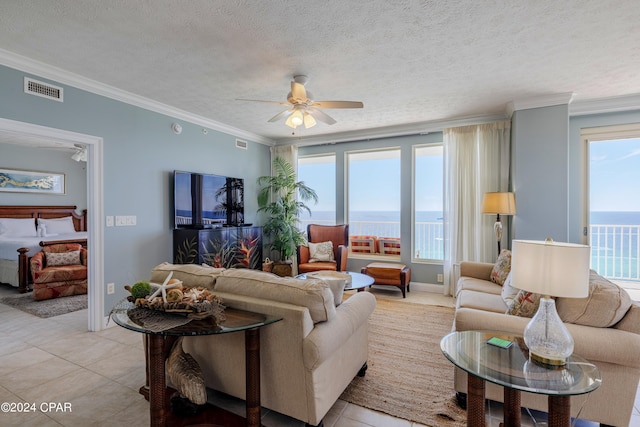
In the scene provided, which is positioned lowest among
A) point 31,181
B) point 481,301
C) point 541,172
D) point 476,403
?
point 476,403

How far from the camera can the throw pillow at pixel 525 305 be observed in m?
1.94

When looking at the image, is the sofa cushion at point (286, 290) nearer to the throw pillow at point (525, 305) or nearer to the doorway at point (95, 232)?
the throw pillow at point (525, 305)

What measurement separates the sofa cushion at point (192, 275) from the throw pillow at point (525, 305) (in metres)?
1.97

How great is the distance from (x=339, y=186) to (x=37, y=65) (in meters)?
4.22

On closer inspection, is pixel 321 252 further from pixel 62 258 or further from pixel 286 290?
pixel 62 258

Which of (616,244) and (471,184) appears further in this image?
(471,184)

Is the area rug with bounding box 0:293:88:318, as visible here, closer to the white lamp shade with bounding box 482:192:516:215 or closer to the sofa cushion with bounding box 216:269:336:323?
the sofa cushion with bounding box 216:269:336:323

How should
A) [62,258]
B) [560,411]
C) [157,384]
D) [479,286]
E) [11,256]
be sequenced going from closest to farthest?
[560,411]
[157,384]
[479,286]
[62,258]
[11,256]

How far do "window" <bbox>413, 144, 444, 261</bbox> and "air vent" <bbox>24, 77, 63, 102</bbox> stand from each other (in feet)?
15.3

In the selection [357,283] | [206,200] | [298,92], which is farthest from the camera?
[206,200]

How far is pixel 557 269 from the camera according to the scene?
4.46 feet

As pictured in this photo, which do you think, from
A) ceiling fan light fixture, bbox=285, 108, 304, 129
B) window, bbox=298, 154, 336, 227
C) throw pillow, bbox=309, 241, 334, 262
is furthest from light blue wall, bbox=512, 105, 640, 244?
window, bbox=298, 154, 336, 227

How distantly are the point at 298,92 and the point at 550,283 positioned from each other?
2.44 metres

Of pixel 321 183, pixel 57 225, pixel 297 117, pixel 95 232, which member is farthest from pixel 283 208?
pixel 57 225
